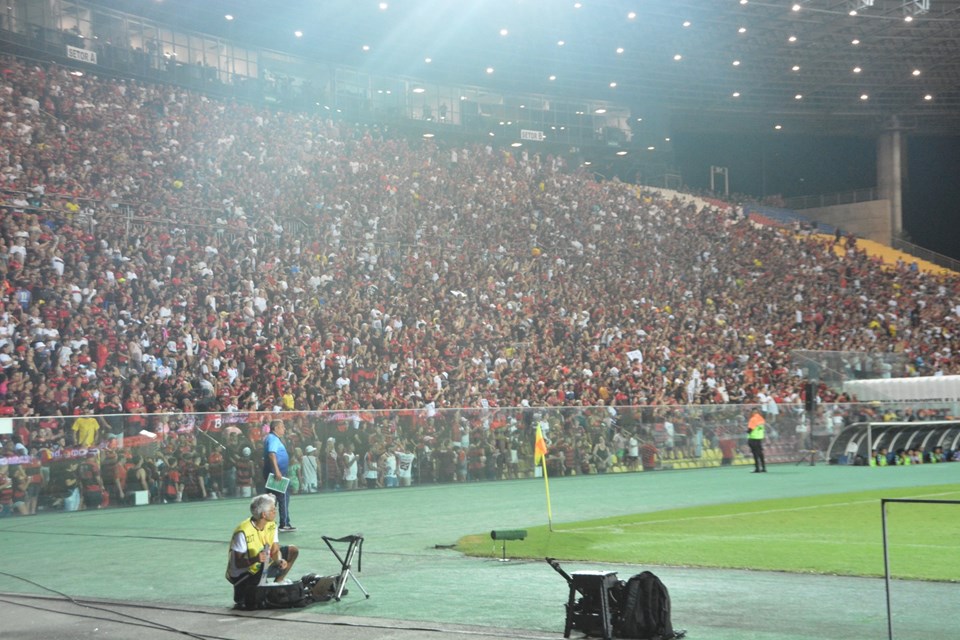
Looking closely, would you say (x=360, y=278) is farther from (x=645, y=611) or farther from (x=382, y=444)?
(x=645, y=611)

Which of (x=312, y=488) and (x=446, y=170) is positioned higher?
(x=446, y=170)

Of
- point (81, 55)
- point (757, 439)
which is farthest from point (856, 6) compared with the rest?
point (81, 55)

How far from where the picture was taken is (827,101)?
2483 inches

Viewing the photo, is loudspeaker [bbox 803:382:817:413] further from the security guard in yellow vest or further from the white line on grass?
the white line on grass

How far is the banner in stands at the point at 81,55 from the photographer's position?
4112cm

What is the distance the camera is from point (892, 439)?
35.2m

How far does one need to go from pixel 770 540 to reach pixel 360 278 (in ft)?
70.7

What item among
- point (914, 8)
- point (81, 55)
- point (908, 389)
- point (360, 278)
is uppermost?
point (914, 8)

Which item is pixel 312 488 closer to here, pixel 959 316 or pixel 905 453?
pixel 905 453

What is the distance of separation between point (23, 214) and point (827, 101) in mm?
47381

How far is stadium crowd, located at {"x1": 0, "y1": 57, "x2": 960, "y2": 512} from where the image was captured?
87.6 feet

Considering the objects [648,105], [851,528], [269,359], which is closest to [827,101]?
[648,105]

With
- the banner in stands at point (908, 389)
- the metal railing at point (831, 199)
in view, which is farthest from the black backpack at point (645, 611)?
the metal railing at point (831, 199)

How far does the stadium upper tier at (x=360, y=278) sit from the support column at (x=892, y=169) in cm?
1153
